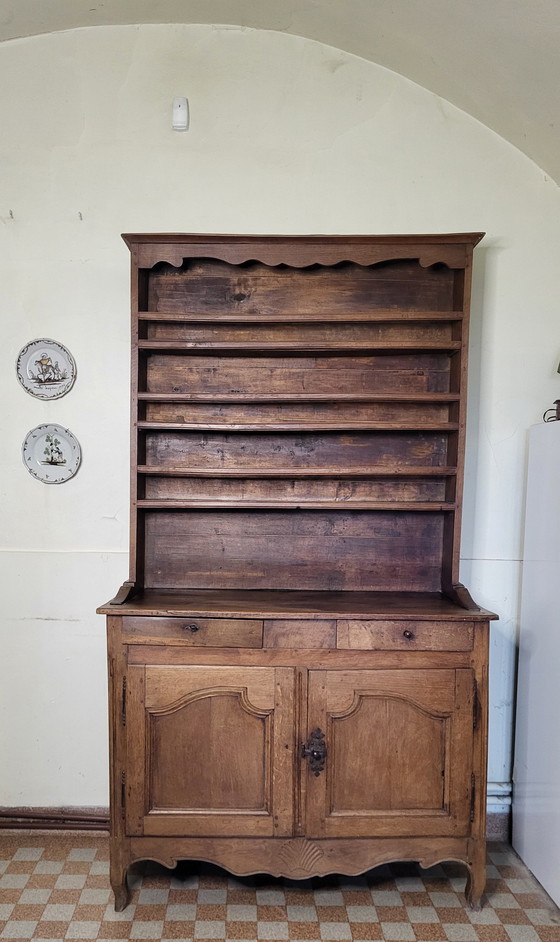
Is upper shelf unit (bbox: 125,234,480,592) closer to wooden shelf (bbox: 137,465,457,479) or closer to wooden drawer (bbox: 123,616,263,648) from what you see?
wooden shelf (bbox: 137,465,457,479)

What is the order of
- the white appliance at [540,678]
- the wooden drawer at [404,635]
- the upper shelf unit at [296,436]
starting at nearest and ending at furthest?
the wooden drawer at [404,635] → the white appliance at [540,678] → the upper shelf unit at [296,436]

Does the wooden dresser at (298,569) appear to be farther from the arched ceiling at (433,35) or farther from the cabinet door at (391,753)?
the arched ceiling at (433,35)

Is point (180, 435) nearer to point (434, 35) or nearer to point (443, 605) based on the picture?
point (443, 605)

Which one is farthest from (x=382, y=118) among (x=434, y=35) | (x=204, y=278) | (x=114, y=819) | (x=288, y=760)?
(x=114, y=819)

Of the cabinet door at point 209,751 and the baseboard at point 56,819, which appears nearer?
the cabinet door at point 209,751

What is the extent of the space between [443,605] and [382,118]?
1993mm

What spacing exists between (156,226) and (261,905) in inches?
102

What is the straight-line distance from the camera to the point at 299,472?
8.23 feet

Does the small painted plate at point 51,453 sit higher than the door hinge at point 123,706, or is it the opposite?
the small painted plate at point 51,453

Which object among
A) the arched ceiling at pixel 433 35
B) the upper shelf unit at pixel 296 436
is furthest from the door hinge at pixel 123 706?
the arched ceiling at pixel 433 35

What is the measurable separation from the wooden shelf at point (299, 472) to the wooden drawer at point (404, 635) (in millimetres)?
570

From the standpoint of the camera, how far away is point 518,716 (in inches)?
107

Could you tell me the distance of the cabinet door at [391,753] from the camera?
7.31ft

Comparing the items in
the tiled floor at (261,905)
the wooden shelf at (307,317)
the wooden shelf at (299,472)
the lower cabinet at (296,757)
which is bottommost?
the tiled floor at (261,905)
